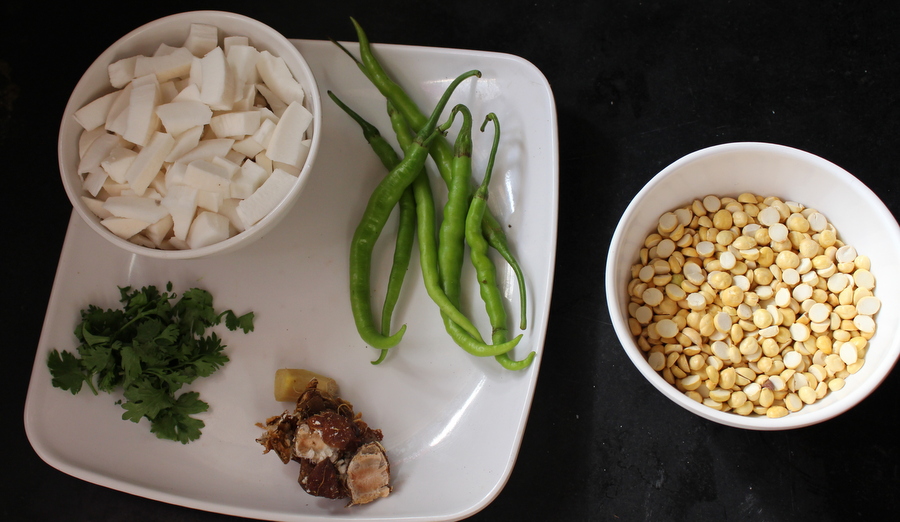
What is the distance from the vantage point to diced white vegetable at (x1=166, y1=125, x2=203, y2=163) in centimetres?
112

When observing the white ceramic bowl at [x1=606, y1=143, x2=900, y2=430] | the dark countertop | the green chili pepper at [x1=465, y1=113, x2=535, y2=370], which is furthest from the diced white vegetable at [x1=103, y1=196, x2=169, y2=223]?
the white ceramic bowl at [x1=606, y1=143, x2=900, y2=430]

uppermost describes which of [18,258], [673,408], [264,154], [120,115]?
[120,115]

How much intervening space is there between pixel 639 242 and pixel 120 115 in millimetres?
972

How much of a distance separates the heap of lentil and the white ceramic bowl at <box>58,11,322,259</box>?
0.66 meters

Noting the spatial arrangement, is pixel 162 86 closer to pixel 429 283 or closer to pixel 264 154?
pixel 264 154

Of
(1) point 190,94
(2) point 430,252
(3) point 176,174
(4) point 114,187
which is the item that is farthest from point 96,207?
(2) point 430,252

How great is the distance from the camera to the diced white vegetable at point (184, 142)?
3.67 feet

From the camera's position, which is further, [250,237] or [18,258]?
[18,258]

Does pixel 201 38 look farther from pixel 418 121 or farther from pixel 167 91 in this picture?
pixel 418 121

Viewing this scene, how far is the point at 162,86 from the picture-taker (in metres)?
1.15

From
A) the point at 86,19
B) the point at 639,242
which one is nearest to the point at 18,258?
the point at 86,19

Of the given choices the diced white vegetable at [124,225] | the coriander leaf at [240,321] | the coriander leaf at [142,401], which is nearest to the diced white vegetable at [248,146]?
the diced white vegetable at [124,225]

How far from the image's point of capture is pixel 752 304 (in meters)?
1.12

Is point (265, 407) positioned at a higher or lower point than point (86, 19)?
lower
